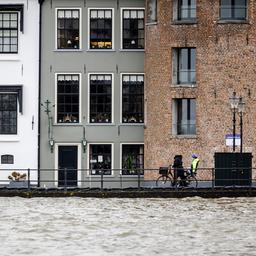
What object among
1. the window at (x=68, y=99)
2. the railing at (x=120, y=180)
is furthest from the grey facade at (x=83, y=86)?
the railing at (x=120, y=180)

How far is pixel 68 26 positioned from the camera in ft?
209

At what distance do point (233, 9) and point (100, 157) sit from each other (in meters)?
10.4

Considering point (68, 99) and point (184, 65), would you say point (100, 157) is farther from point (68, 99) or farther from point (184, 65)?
point (184, 65)

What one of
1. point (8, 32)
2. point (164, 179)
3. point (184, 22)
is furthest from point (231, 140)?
point (8, 32)

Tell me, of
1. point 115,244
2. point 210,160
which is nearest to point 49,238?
point 115,244

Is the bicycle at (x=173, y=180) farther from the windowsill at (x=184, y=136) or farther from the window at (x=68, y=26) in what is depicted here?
the window at (x=68, y=26)

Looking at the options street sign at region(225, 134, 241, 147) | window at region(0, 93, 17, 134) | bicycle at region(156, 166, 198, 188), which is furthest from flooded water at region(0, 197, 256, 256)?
window at region(0, 93, 17, 134)

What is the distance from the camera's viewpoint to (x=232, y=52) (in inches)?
2389

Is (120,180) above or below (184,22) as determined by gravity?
below

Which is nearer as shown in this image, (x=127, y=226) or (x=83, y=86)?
(x=127, y=226)

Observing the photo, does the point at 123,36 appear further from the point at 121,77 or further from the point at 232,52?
the point at 232,52

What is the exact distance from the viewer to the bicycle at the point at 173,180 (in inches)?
2021

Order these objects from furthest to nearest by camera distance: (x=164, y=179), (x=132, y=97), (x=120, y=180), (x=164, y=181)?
1. (x=132, y=97)
2. (x=164, y=179)
3. (x=164, y=181)
4. (x=120, y=180)

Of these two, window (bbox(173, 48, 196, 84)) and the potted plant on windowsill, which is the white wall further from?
window (bbox(173, 48, 196, 84))
